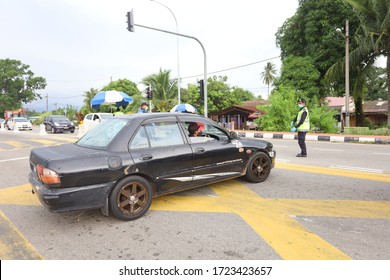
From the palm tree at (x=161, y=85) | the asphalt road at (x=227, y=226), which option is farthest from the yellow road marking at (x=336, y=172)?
the palm tree at (x=161, y=85)

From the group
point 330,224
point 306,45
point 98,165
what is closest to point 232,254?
point 330,224

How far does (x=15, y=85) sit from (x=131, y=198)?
61.5 m

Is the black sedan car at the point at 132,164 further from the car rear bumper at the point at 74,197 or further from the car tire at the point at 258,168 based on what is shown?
the car tire at the point at 258,168

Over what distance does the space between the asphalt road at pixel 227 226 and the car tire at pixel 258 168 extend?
6.3 inches

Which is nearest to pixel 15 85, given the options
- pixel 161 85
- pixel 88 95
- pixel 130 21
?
pixel 88 95

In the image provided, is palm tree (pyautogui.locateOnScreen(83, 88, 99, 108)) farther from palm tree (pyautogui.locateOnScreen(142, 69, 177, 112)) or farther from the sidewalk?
the sidewalk

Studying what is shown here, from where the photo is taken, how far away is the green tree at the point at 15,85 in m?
52.9

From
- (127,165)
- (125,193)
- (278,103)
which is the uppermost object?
(278,103)

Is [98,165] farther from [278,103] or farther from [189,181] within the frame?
[278,103]

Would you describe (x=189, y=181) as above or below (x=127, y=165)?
below

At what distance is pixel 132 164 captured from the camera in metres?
3.76

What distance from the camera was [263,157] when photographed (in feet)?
17.9

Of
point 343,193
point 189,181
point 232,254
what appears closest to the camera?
point 232,254
